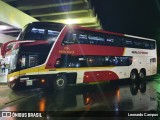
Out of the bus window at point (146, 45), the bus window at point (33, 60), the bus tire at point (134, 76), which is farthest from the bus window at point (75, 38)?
the bus window at point (146, 45)

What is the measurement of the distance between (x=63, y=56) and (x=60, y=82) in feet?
4.67

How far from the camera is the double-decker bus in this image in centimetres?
1011

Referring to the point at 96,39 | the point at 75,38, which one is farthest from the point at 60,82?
the point at 96,39

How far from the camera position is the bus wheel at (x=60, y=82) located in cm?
1080

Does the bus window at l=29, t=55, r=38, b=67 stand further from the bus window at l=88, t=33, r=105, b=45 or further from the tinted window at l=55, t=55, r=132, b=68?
the bus window at l=88, t=33, r=105, b=45

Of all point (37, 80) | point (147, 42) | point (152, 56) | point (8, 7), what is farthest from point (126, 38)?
point (8, 7)

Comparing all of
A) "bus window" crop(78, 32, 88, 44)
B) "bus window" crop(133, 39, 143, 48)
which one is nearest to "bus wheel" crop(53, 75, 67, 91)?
"bus window" crop(78, 32, 88, 44)

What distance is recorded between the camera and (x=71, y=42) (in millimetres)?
11328

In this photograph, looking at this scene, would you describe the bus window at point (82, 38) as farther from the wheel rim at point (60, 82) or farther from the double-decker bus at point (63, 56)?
the wheel rim at point (60, 82)

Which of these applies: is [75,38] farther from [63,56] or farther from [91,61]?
[91,61]

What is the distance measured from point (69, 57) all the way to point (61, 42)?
3.22 ft

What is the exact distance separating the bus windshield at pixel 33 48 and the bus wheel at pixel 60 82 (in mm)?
1323

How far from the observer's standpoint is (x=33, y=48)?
10.3 metres

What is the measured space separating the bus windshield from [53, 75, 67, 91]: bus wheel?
1.32 meters
